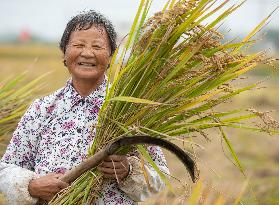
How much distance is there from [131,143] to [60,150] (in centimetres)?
51

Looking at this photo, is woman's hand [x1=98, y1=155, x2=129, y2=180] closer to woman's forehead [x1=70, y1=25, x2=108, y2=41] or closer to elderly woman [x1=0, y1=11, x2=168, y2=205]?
elderly woman [x1=0, y1=11, x2=168, y2=205]

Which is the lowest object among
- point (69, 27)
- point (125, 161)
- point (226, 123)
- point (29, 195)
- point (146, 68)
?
point (29, 195)

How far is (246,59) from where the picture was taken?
1.85 meters

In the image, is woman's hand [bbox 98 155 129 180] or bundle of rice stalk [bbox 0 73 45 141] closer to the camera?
woman's hand [bbox 98 155 129 180]

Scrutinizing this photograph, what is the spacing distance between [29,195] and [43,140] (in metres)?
0.22

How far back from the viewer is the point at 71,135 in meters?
2.21

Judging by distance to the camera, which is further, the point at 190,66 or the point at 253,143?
the point at 253,143

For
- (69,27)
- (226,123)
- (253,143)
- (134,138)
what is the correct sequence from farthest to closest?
1. (253,143)
2. (69,27)
3. (226,123)
4. (134,138)

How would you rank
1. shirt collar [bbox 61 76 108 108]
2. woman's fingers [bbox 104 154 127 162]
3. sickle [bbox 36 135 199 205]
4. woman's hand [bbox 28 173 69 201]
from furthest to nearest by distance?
shirt collar [bbox 61 76 108 108]
woman's hand [bbox 28 173 69 201]
woman's fingers [bbox 104 154 127 162]
sickle [bbox 36 135 199 205]

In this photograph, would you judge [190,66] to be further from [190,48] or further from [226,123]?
[226,123]

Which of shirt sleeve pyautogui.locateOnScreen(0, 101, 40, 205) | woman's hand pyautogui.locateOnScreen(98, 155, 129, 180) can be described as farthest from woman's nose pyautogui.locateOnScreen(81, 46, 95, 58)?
woman's hand pyautogui.locateOnScreen(98, 155, 129, 180)

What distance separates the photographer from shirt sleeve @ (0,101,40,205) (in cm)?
220

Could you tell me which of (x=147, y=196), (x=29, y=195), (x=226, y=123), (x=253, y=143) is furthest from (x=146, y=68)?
(x=253, y=143)

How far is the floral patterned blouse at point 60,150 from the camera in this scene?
83.7 inches
